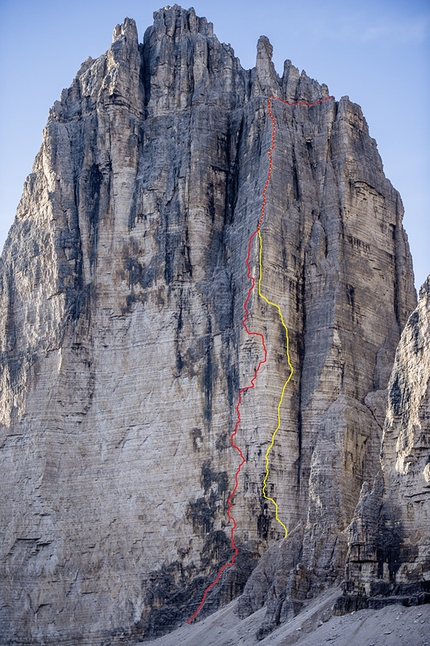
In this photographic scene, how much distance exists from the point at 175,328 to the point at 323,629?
2068cm

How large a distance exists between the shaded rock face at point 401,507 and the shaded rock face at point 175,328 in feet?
27.4

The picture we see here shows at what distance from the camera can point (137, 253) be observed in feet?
255

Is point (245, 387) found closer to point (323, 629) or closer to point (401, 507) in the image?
point (401, 507)

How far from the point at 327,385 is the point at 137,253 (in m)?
11.7

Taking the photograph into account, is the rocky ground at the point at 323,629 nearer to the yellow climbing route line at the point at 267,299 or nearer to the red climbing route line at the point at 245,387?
the red climbing route line at the point at 245,387

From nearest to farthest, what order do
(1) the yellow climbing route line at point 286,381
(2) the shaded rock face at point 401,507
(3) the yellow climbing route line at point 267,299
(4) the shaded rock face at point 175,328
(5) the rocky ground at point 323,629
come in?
1. (5) the rocky ground at point 323,629
2. (2) the shaded rock face at point 401,507
3. (1) the yellow climbing route line at point 286,381
4. (3) the yellow climbing route line at point 267,299
5. (4) the shaded rock face at point 175,328

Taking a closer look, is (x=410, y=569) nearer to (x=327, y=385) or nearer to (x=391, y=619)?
(x=391, y=619)

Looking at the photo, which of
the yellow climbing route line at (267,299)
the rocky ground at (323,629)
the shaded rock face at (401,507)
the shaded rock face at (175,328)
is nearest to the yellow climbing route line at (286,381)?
the yellow climbing route line at (267,299)

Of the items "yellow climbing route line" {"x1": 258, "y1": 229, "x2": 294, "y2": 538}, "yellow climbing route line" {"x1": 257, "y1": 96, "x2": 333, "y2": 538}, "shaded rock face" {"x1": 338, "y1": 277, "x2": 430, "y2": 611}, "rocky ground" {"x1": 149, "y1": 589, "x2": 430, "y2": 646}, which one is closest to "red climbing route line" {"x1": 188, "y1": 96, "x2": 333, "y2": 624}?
"yellow climbing route line" {"x1": 257, "y1": 96, "x2": 333, "y2": 538}

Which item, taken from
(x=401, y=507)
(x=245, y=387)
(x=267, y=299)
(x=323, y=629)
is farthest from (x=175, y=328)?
(x=323, y=629)

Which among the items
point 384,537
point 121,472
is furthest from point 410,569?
point 121,472

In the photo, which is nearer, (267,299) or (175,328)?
(267,299)

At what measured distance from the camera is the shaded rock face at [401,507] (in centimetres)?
5709

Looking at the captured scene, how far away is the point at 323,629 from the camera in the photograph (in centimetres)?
5888
